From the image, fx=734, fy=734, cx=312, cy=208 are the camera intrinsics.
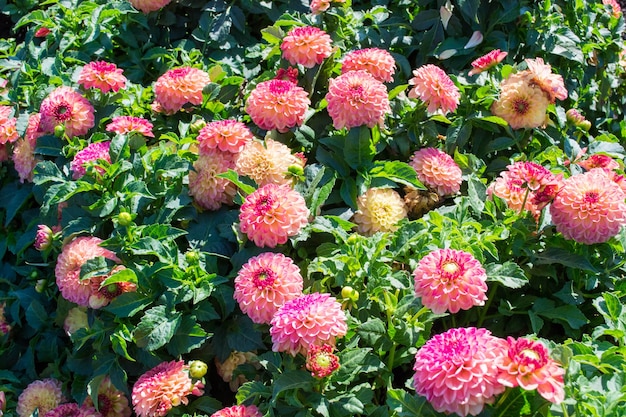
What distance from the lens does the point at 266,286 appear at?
1695 millimetres

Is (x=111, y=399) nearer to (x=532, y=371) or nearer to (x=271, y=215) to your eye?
(x=271, y=215)

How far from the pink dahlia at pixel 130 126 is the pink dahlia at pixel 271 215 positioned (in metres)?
0.60

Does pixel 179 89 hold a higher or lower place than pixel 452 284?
lower

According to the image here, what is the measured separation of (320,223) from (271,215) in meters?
0.20

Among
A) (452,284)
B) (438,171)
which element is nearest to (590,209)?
(452,284)

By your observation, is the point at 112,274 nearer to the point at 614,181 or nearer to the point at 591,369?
the point at 591,369

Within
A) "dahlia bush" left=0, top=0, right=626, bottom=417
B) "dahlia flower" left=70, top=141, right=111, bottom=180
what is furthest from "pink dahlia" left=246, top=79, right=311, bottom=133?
"dahlia flower" left=70, top=141, right=111, bottom=180

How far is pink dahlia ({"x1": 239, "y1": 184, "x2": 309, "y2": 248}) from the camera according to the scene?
70.7 inches

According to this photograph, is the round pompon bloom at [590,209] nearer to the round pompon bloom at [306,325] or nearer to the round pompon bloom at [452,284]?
the round pompon bloom at [452,284]

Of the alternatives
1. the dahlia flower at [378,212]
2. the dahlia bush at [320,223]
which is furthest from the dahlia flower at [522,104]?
the dahlia flower at [378,212]

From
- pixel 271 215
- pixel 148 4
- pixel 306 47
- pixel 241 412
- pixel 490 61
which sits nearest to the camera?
pixel 241 412

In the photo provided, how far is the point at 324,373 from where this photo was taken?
1532 millimetres

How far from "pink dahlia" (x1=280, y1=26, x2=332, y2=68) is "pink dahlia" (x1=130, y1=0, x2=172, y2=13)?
74 cm

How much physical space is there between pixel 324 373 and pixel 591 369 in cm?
58
